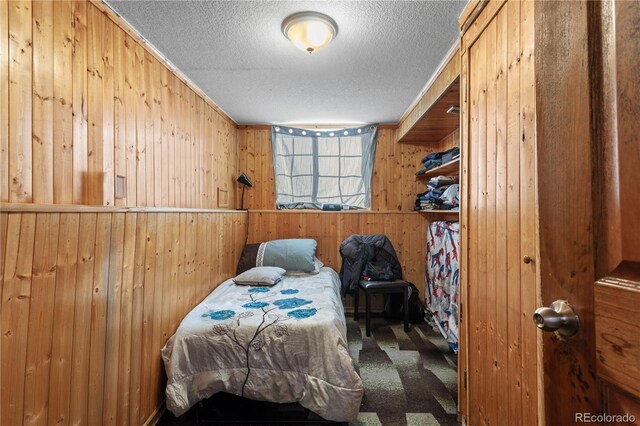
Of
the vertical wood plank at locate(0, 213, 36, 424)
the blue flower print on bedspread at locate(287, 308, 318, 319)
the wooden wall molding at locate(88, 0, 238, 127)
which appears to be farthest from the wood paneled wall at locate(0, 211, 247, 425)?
the wooden wall molding at locate(88, 0, 238, 127)

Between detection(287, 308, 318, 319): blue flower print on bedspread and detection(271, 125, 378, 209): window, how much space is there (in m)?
1.82

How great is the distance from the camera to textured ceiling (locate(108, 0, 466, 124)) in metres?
1.52

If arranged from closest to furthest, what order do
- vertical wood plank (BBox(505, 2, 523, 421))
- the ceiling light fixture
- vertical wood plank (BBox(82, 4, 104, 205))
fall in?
vertical wood plank (BBox(505, 2, 523, 421)), vertical wood plank (BBox(82, 4, 104, 205)), the ceiling light fixture

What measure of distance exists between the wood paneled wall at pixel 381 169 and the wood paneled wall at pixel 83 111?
1368 mm

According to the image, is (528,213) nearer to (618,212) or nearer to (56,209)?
(618,212)

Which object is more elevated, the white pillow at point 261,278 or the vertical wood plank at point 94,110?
the vertical wood plank at point 94,110

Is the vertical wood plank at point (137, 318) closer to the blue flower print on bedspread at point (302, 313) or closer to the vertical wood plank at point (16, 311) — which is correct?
the vertical wood plank at point (16, 311)

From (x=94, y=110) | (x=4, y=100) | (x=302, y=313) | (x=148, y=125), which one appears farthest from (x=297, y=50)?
(x=302, y=313)

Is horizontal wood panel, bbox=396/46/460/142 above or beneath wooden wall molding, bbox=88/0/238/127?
beneath

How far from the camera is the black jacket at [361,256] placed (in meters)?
3.09

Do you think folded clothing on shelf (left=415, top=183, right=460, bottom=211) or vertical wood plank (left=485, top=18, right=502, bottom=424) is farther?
folded clothing on shelf (left=415, top=183, right=460, bottom=211)

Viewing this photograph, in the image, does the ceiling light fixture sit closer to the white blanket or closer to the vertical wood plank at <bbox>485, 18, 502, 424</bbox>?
the vertical wood plank at <bbox>485, 18, 502, 424</bbox>

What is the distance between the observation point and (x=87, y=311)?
1.21 meters

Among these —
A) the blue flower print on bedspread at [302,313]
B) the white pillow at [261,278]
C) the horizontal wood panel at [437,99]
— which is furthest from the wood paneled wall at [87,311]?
the horizontal wood panel at [437,99]
